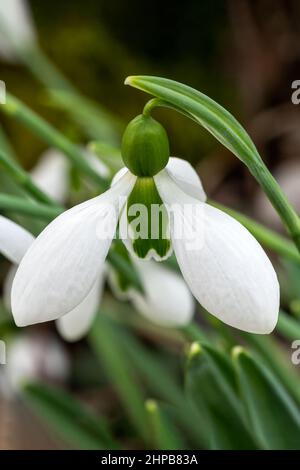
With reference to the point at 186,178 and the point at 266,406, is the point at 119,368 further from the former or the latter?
the point at 186,178

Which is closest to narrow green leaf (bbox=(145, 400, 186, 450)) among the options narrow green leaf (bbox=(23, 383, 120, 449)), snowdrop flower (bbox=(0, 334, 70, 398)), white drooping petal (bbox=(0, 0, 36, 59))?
narrow green leaf (bbox=(23, 383, 120, 449))

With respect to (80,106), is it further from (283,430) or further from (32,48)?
(283,430)

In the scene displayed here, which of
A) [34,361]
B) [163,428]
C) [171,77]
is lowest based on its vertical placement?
[34,361]

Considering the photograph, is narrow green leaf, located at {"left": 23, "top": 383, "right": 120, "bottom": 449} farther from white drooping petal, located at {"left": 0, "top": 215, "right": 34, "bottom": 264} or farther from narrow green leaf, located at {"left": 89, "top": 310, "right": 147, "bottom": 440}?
white drooping petal, located at {"left": 0, "top": 215, "right": 34, "bottom": 264}

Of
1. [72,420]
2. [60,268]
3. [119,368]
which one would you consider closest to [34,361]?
[119,368]

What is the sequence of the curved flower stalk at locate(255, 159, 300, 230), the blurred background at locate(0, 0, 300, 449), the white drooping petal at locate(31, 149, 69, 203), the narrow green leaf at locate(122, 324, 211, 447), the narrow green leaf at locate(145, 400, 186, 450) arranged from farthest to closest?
the curved flower stalk at locate(255, 159, 300, 230)
the blurred background at locate(0, 0, 300, 449)
the narrow green leaf at locate(122, 324, 211, 447)
the white drooping petal at locate(31, 149, 69, 203)
the narrow green leaf at locate(145, 400, 186, 450)

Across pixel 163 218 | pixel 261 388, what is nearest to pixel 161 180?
pixel 163 218
